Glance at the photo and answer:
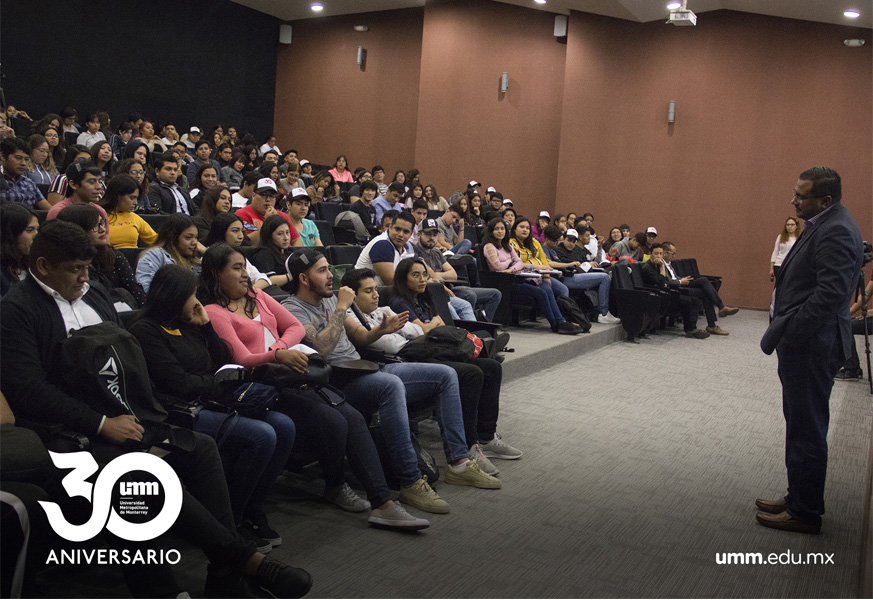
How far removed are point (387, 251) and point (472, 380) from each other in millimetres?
1602

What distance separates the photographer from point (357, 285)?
11.5 feet

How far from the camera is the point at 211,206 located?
4820 mm

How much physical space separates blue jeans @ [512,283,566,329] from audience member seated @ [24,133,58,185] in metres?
3.86

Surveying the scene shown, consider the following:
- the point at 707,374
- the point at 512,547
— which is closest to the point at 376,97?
the point at 707,374

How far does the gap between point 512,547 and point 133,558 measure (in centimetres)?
128

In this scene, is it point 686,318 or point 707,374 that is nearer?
point 707,374

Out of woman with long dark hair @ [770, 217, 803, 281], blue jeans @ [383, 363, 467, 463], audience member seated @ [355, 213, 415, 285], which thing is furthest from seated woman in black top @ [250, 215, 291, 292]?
woman with long dark hair @ [770, 217, 803, 281]

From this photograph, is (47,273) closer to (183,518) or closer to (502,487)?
(183,518)

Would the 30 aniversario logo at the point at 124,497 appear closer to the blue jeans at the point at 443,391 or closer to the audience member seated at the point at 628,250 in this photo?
the blue jeans at the point at 443,391

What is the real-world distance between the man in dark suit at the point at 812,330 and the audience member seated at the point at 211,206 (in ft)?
10.5

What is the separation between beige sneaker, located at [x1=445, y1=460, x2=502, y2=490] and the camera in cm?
330

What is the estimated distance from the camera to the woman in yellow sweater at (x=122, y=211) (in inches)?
163

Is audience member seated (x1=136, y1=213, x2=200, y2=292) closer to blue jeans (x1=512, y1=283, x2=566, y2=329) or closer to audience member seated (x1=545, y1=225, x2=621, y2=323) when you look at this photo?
blue jeans (x1=512, y1=283, x2=566, y2=329)

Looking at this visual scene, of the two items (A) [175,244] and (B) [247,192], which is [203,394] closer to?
(A) [175,244]
